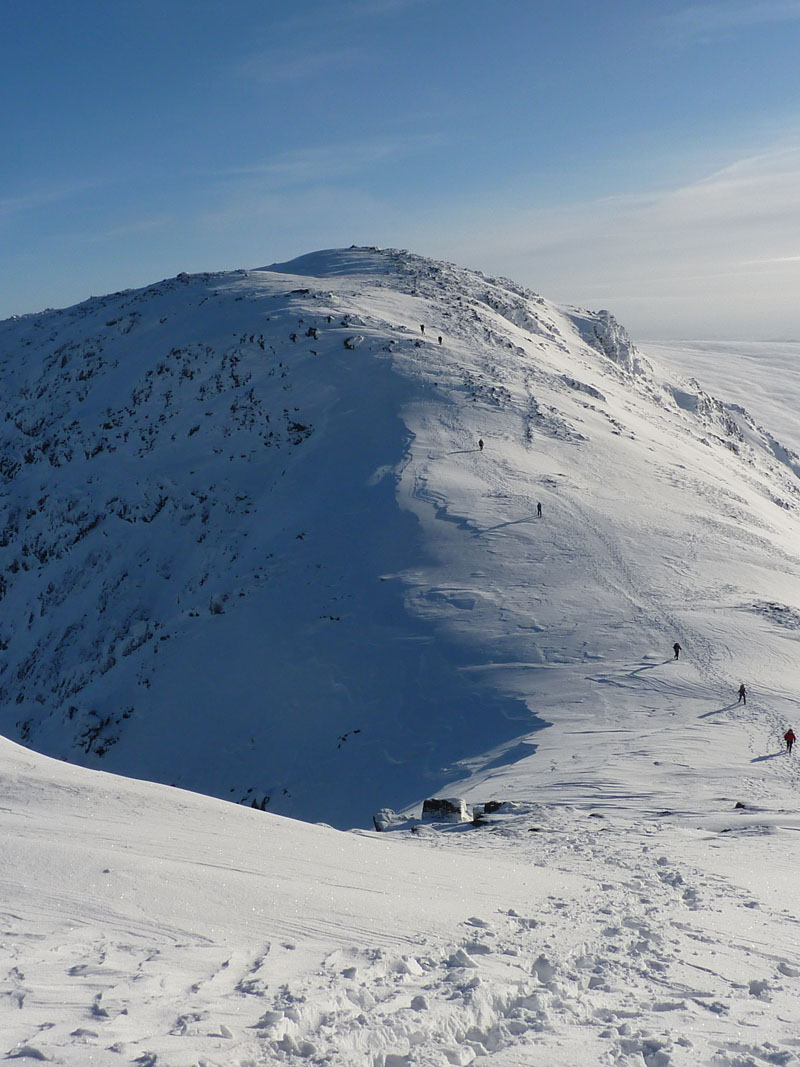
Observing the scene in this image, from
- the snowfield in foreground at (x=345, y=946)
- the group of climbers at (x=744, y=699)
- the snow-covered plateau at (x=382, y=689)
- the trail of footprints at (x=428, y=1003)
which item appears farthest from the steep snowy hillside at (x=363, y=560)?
the trail of footprints at (x=428, y=1003)

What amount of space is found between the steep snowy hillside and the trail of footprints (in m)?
9.02

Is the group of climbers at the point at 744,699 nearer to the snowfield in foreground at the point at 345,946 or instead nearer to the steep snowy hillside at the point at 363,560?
the steep snowy hillside at the point at 363,560

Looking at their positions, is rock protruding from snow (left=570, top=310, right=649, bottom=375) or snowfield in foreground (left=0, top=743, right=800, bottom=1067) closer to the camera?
snowfield in foreground (left=0, top=743, right=800, bottom=1067)

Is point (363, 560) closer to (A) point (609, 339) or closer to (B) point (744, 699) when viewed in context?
(B) point (744, 699)

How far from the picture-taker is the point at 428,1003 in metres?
6.82

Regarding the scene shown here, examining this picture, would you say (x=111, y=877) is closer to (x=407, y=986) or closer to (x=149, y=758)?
(x=407, y=986)

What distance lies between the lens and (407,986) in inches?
281

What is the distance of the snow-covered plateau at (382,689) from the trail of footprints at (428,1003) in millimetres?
37

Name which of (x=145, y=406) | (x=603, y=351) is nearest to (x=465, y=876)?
(x=145, y=406)

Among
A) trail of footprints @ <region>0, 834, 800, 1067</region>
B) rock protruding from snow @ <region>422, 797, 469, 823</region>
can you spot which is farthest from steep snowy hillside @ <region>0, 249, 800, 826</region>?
trail of footprints @ <region>0, 834, 800, 1067</region>

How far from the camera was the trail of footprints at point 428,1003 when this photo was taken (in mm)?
5910

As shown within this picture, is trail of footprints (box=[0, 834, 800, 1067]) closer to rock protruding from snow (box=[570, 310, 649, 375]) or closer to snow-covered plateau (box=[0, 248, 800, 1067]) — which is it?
snow-covered plateau (box=[0, 248, 800, 1067])

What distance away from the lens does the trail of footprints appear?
591cm

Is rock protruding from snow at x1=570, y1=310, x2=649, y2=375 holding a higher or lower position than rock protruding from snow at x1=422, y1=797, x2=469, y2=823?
higher
